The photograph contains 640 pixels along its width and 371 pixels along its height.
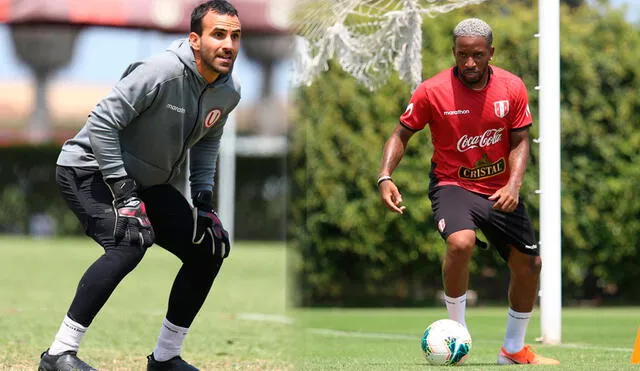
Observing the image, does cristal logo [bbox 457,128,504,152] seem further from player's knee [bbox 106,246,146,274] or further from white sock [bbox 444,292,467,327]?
player's knee [bbox 106,246,146,274]

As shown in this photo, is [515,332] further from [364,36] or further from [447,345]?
[364,36]

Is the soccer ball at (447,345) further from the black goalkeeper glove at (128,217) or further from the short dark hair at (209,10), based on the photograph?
the short dark hair at (209,10)

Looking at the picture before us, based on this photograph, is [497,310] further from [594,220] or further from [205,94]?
[205,94]

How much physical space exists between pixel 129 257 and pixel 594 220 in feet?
37.2

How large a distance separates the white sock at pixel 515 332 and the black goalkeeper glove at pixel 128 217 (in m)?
2.60

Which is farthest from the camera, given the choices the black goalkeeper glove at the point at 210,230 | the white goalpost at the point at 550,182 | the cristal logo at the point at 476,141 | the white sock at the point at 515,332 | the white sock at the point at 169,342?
the white goalpost at the point at 550,182

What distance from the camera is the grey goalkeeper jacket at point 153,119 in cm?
611

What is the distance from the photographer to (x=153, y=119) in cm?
629

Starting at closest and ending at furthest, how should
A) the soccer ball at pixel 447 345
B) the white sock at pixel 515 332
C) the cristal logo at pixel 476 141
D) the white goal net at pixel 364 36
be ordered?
the soccer ball at pixel 447 345 < the cristal logo at pixel 476 141 < the white sock at pixel 515 332 < the white goal net at pixel 364 36

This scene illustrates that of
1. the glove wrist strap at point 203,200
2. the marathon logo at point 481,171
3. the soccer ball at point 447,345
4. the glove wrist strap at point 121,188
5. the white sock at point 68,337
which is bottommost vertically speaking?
the soccer ball at point 447,345

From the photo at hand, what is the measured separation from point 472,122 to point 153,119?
2.15 meters

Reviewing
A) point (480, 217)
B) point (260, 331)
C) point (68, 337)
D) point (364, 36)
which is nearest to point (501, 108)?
point (480, 217)

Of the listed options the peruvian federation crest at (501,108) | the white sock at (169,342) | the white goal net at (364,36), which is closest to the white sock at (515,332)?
the peruvian federation crest at (501,108)

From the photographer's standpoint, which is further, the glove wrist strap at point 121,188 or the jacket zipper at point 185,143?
the jacket zipper at point 185,143
